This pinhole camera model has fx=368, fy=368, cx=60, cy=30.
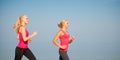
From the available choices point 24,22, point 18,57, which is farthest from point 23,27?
point 18,57

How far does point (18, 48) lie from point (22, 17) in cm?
57

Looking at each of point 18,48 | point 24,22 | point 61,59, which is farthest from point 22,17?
Result: point 61,59

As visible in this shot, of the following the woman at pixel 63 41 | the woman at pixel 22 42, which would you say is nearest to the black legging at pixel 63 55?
the woman at pixel 63 41

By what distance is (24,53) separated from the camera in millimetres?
6641

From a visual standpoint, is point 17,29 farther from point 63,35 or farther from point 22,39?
point 63,35

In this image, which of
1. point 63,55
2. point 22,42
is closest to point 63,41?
point 63,55

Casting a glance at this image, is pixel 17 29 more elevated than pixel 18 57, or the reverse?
pixel 17 29

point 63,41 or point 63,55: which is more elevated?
point 63,41

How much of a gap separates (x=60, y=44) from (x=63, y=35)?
0.17 m

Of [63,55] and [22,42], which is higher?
[22,42]

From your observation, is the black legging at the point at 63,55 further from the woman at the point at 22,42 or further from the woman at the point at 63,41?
the woman at the point at 22,42

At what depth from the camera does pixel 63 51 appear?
21.6 ft

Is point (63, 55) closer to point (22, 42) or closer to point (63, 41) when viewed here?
point (63, 41)

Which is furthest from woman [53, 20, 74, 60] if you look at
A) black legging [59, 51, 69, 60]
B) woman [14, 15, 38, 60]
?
woman [14, 15, 38, 60]
